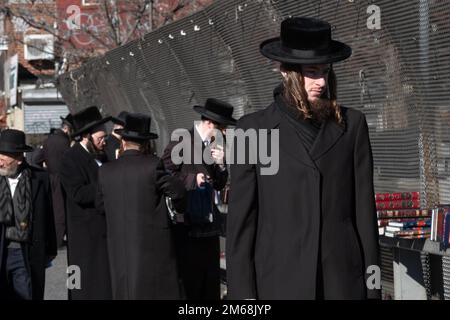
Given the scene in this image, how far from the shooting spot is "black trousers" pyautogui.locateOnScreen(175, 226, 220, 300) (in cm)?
938

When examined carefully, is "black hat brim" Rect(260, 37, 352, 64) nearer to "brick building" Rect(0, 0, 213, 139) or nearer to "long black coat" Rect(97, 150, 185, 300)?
"long black coat" Rect(97, 150, 185, 300)

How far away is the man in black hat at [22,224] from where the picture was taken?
31.7ft

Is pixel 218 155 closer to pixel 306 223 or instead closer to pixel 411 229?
pixel 411 229

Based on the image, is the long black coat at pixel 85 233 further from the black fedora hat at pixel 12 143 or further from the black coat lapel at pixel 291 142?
the black coat lapel at pixel 291 142

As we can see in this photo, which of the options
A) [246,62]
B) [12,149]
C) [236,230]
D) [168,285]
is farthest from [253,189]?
[246,62]

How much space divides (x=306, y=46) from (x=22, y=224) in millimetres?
4995

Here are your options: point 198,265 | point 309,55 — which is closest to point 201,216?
point 198,265

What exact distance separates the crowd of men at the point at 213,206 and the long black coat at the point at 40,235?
0.01 metres

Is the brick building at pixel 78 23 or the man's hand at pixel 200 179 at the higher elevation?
the brick building at pixel 78 23

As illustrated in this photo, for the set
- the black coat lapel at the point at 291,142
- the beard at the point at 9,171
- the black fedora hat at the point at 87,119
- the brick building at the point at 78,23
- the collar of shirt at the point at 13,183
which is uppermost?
the brick building at the point at 78,23

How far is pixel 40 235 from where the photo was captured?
392 inches

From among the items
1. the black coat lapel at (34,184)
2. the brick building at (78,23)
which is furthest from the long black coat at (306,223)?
the brick building at (78,23)

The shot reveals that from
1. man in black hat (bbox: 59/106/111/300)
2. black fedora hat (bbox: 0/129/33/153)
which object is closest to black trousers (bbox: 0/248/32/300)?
man in black hat (bbox: 59/106/111/300)
